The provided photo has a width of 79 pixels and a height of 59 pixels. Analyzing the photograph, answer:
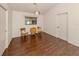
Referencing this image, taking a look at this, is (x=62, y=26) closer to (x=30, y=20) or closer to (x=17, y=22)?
(x=17, y=22)

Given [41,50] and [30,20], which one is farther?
[30,20]

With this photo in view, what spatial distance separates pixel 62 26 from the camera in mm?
6895

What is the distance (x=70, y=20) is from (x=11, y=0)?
3896 millimetres

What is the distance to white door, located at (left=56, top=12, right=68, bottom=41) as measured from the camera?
639 centimetres

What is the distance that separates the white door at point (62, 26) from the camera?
21.0ft

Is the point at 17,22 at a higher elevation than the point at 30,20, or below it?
below

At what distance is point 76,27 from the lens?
202 inches

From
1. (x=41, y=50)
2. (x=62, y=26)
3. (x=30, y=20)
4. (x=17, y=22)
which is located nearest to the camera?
(x=41, y=50)

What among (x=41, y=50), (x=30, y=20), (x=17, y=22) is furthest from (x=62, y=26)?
(x=30, y=20)

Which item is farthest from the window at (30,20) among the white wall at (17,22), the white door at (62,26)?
the white door at (62,26)

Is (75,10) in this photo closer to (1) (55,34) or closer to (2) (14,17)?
(1) (55,34)

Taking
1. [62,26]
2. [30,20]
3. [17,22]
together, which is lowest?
[62,26]

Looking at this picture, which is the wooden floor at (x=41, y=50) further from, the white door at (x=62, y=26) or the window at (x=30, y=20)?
the window at (x=30, y=20)

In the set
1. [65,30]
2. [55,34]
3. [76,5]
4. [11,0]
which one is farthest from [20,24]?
[11,0]
